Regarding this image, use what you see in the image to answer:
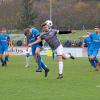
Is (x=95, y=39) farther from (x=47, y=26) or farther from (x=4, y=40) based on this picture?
(x=47, y=26)

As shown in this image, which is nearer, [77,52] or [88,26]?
[77,52]

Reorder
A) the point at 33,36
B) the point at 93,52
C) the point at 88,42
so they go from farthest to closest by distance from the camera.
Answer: the point at 88,42 → the point at 93,52 → the point at 33,36

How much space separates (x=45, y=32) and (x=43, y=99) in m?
5.26

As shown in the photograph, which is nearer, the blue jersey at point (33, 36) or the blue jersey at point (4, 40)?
the blue jersey at point (33, 36)

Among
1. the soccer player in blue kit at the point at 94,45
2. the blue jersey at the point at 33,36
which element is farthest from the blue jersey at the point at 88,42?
the blue jersey at the point at 33,36

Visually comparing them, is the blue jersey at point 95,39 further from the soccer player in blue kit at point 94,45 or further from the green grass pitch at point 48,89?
the green grass pitch at point 48,89

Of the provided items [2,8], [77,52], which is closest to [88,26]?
[2,8]

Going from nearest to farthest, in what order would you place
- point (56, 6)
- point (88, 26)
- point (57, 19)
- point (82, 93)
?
point (82, 93) < point (88, 26) < point (57, 19) < point (56, 6)

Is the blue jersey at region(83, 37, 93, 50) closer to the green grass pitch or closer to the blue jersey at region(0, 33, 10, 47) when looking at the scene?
the blue jersey at region(0, 33, 10, 47)

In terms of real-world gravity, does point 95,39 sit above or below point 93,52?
above

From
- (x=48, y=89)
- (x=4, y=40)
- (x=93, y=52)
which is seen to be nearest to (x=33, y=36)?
(x=93, y=52)

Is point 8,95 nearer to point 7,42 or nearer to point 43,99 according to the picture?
point 43,99

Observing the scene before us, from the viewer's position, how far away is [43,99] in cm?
1218

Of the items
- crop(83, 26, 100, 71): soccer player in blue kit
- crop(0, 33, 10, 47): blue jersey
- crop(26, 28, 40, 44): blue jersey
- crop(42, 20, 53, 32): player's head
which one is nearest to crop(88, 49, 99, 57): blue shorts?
crop(83, 26, 100, 71): soccer player in blue kit
